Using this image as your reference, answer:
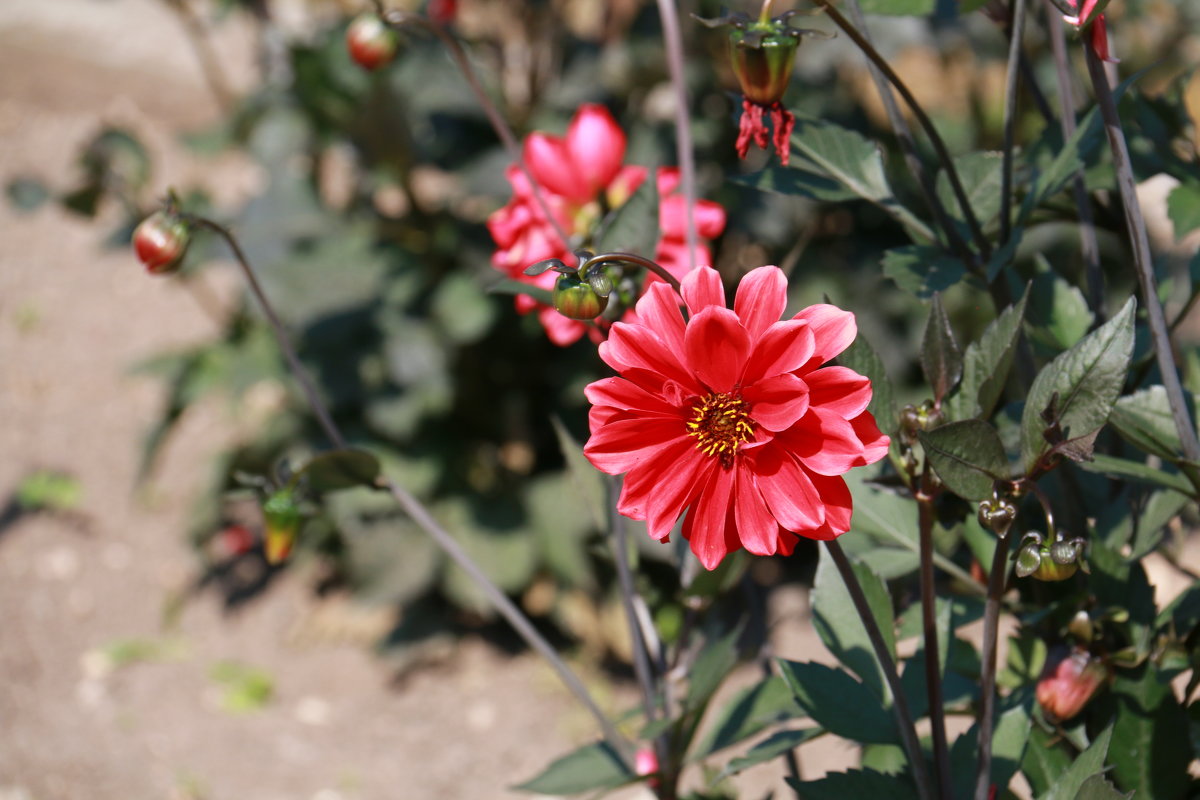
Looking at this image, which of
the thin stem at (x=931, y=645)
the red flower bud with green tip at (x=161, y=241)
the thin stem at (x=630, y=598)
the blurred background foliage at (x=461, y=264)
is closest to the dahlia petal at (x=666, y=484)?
the thin stem at (x=931, y=645)

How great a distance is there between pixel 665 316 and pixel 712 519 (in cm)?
11

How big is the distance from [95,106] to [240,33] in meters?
0.59

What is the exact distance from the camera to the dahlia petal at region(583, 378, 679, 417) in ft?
1.73

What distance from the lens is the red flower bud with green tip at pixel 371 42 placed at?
3.14ft

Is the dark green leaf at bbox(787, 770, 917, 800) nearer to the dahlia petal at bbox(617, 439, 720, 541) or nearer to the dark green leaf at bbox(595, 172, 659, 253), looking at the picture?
the dahlia petal at bbox(617, 439, 720, 541)

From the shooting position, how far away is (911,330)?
Answer: 2.02 meters

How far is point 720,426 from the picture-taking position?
56cm

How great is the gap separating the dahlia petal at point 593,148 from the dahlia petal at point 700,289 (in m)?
0.50

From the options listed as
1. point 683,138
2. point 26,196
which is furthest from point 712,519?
point 26,196

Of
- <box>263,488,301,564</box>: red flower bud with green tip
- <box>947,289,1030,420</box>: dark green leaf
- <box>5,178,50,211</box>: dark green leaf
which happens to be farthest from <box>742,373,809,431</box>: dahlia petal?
<box>5,178,50,211</box>: dark green leaf

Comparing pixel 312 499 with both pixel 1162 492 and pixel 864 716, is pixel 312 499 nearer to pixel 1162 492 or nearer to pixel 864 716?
pixel 864 716

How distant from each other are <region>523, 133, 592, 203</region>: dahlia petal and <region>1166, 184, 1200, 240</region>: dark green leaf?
1.62ft

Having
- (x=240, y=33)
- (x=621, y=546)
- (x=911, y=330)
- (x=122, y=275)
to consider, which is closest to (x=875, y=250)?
(x=911, y=330)

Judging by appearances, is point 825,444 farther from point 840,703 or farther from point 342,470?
point 342,470
